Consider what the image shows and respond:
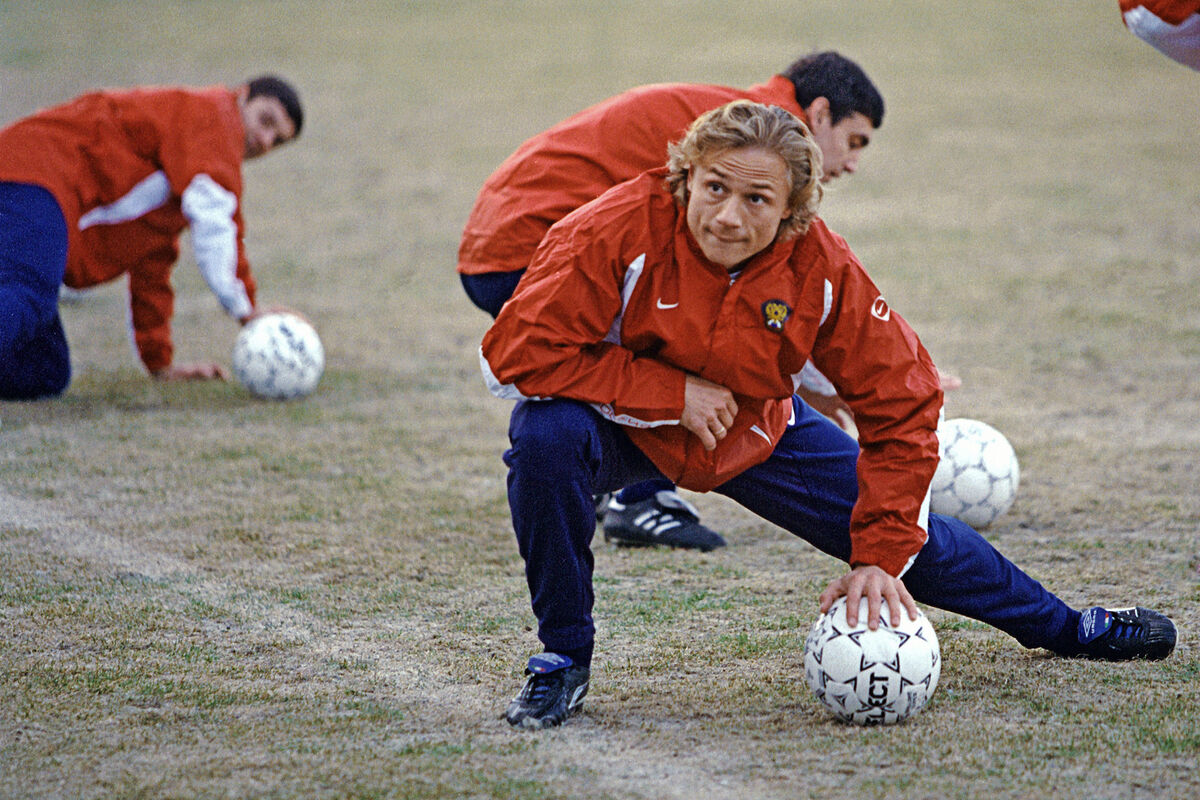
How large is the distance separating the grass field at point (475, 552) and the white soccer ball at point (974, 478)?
0.57 ft

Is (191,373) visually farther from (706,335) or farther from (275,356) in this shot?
(706,335)

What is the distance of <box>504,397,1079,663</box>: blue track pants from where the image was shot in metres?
3.41

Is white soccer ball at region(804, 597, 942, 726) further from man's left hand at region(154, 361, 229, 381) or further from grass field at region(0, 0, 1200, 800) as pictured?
man's left hand at region(154, 361, 229, 381)

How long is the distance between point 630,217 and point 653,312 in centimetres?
26

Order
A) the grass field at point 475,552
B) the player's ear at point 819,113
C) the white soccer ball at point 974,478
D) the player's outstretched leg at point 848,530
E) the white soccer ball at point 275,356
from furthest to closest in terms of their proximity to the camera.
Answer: the white soccer ball at point 275,356, the white soccer ball at point 974,478, the player's ear at point 819,113, the player's outstretched leg at point 848,530, the grass field at point 475,552

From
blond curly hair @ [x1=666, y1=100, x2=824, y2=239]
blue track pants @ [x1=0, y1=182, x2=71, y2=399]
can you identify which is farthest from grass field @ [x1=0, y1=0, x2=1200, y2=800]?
blond curly hair @ [x1=666, y1=100, x2=824, y2=239]

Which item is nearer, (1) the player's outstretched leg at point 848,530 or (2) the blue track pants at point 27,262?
(1) the player's outstretched leg at point 848,530

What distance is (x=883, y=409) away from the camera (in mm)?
3459

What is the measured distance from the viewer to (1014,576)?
3844mm

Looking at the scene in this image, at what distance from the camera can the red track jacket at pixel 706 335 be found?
339cm

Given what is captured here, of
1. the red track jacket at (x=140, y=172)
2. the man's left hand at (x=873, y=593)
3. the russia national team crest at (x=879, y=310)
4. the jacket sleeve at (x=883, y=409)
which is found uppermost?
the red track jacket at (x=140, y=172)

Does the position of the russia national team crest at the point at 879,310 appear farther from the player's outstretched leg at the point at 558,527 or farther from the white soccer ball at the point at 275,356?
the white soccer ball at the point at 275,356

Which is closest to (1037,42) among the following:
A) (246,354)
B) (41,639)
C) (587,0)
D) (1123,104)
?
(1123,104)

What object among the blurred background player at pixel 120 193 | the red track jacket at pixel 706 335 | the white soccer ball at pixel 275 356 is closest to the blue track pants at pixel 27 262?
the blurred background player at pixel 120 193
